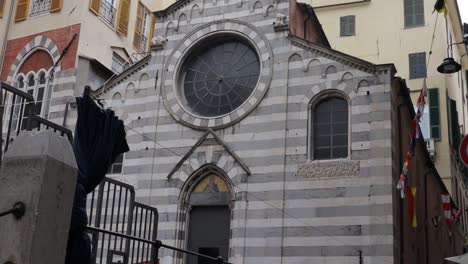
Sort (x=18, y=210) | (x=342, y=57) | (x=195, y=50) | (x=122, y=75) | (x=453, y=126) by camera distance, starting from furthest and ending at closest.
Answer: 1. (x=453, y=126)
2. (x=122, y=75)
3. (x=195, y=50)
4. (x=342, y=57)
5. (x=18, y=210)

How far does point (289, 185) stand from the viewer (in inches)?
695

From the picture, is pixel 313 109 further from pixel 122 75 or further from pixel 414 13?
pixel 414 13

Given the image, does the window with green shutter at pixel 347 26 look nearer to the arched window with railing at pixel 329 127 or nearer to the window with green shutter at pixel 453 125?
the window with green shutter at pixel 453 125

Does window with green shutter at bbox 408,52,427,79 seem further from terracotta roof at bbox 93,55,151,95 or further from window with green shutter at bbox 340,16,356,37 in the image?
terracotta roof at bbox 93,55,151,95

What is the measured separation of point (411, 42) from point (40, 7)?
16179 mm

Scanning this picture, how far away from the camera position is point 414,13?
28266 millimetres

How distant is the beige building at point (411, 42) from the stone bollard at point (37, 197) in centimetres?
2309

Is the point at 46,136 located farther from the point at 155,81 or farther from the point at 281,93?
the point at 155,81

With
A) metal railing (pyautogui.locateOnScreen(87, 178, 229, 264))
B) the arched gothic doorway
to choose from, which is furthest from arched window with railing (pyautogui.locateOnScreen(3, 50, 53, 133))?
metal railing (pyautogui.locateOnScreen(87, 178, 229, 264))

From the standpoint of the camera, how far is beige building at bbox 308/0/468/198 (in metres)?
26.6

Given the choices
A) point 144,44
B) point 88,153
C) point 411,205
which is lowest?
point 88,153

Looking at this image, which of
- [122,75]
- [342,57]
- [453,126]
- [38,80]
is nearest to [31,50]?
[38,80]

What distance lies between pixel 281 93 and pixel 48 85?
8830 millimetres

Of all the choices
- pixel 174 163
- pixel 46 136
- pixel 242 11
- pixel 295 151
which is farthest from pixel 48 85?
pixel 46 136
